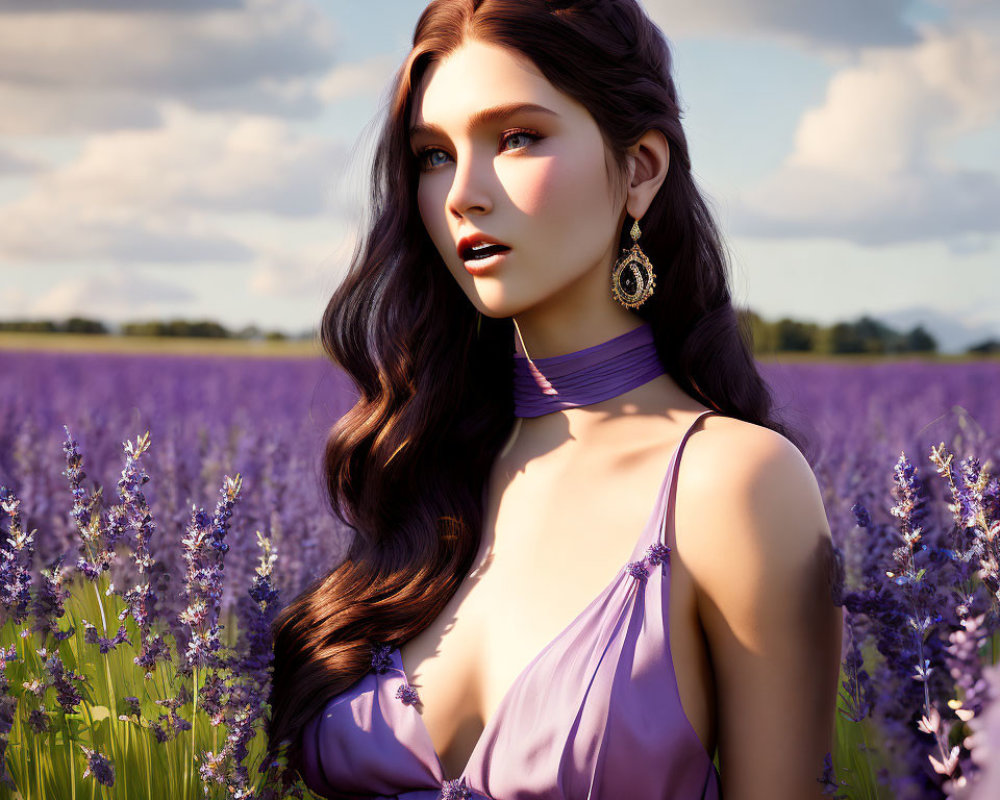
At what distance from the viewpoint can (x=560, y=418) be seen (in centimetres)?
177

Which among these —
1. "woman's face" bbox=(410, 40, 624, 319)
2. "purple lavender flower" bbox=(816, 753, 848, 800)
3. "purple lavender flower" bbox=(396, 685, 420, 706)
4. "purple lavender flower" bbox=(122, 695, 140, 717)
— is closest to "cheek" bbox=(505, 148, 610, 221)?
"woman's face" bbox=(410, 40, 624, 319)

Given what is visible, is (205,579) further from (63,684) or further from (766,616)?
(766,616)

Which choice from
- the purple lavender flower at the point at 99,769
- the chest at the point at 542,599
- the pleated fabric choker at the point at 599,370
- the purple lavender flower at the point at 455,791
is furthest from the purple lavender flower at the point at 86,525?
the pleated fabric choker at the point at 599,370

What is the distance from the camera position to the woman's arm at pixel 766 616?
1465 mm

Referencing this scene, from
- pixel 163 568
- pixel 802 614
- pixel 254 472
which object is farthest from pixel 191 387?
pixel 802 614

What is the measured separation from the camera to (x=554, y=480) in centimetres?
172

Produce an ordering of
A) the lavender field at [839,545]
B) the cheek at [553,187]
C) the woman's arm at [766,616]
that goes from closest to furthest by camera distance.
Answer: the lavender field at [839,545] → the woman's arm at [766,616] → the cheek at [553,187]

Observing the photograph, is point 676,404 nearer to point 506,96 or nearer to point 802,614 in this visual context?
point 802,614

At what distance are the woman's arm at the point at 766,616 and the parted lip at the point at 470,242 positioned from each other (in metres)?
0.49

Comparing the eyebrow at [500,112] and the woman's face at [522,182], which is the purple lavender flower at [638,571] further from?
the eyebrow at [500,112]

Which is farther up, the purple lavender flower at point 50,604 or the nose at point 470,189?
the nose at point 470,189

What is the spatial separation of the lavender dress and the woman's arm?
0.20 ft

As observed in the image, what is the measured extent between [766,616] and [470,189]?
2.60 feet

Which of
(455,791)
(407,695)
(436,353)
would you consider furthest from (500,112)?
(455,791)
